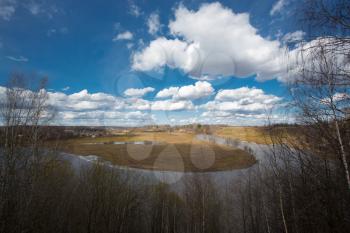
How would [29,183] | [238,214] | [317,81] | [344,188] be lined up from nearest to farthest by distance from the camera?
[317,81]
[344,188]
[29,183]
[238,214]

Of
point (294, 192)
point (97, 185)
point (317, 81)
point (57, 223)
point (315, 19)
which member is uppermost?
point (315, 19)

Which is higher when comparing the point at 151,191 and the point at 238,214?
the point at 151,191

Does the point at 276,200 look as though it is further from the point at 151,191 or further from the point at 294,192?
the point at 151,191

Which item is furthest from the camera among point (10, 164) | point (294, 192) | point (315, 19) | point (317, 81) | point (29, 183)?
point (29, 183)

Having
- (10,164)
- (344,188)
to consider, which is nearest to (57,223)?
(10,164)

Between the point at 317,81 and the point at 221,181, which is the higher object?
the point at 317,81

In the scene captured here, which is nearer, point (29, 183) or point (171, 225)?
point (29, 183)

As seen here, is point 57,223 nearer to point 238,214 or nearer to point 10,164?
point 10,164

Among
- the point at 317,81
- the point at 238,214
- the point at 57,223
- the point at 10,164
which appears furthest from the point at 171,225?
the point at 317,81

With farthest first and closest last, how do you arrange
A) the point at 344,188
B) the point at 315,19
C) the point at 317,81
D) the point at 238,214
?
the point at 238,214 → the point at 344,188 → the point at 317,81 → the point at 315,19
